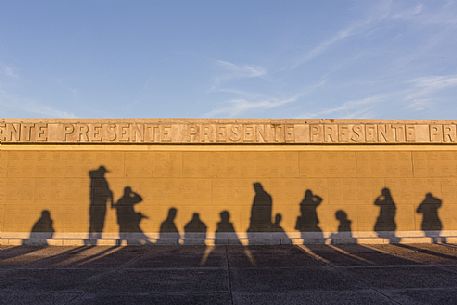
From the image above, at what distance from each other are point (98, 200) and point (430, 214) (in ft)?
38.3

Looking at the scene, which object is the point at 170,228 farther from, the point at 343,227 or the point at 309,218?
the point at 343,227

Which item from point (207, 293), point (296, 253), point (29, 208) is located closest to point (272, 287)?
point (207, 293)

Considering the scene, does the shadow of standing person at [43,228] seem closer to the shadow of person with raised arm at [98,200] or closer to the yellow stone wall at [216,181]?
the yellow stone wall at [216,181]

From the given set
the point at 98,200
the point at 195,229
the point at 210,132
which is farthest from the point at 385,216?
the point at 98,200

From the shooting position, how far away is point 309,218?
Answer: 13891 millimetres

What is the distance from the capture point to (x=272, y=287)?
269 inches

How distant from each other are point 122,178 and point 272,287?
8520 millimetres

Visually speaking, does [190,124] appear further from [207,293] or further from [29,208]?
[207,293]

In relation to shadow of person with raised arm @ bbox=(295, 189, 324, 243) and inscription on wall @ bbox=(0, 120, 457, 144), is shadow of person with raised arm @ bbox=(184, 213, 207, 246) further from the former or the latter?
shadow of person with raised arm @ bbox=(295, 189, 324, 243)

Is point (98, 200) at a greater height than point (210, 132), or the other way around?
point (210, 132)

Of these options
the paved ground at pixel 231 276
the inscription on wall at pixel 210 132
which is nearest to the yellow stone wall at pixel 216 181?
the inscription on wall at pixel 210 132

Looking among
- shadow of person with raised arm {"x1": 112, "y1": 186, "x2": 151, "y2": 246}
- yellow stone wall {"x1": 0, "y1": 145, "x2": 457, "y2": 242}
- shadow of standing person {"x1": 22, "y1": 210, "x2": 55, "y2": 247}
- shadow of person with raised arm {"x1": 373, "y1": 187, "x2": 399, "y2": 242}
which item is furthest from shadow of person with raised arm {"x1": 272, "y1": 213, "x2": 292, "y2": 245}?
shadow of standing person {"x1": 22, "y1": 210, "x2": 55, "y2": 247}

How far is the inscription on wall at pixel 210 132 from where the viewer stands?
45.4 feet

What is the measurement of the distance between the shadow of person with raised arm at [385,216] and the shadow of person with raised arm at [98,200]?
9370 mm
